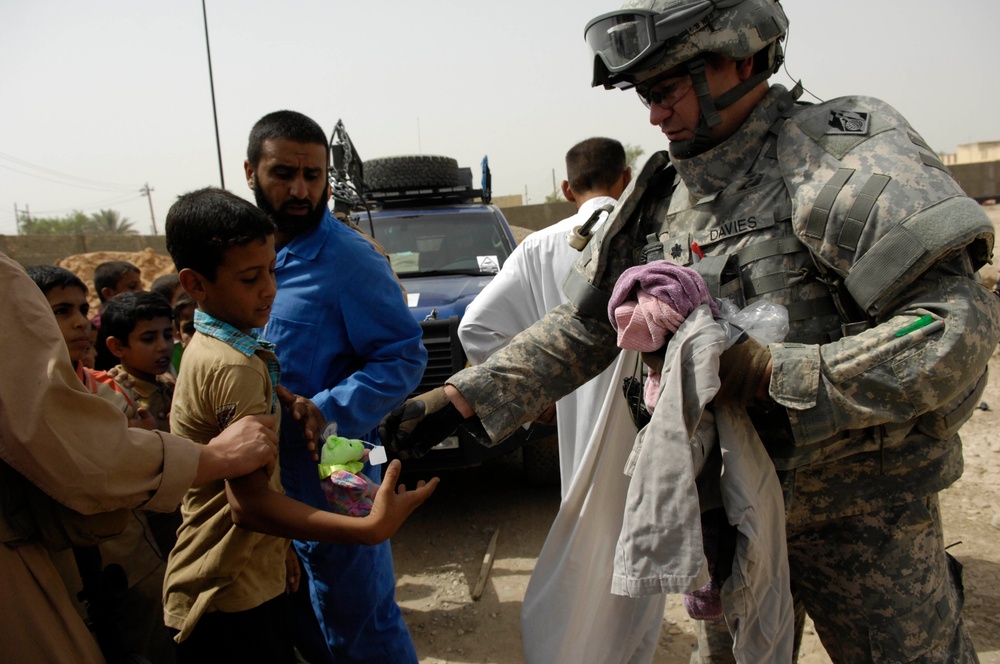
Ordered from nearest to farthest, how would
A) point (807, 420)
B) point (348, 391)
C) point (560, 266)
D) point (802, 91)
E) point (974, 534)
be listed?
point (807, 420)
point (802, 91)
point (348, 391)
point (560, 266)
point (974, 534)

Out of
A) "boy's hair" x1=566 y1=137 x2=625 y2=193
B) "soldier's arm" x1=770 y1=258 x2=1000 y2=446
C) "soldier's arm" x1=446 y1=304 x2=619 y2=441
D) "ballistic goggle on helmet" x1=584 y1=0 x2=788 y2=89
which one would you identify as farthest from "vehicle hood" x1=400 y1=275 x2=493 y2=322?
"soldier's arm" x1=770 y1=258 x2=1000 y2=446

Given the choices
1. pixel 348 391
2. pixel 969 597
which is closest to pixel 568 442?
pixel 348 391

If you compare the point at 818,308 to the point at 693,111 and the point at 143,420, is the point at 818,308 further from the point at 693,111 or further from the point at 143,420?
the point at 143,420

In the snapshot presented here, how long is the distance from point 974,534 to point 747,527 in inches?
137

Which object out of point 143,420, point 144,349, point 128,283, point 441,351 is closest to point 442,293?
point 441,351

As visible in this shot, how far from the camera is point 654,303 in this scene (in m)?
1.67

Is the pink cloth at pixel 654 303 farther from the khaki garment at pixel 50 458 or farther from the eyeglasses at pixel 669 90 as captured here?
the khaki garment at pixel 50 458

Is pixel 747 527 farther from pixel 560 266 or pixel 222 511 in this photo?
pixel 560 266

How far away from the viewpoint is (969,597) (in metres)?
3.56

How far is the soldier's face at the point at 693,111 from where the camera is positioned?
197 cm

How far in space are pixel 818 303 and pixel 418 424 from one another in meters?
1.10

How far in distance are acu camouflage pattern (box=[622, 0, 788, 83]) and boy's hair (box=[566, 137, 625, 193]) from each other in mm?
1887

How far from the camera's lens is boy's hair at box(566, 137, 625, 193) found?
385 cm

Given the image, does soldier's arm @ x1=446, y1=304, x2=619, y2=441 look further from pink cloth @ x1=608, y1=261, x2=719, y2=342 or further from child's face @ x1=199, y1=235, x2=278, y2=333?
child's face @ x1=199, y1=235, x2=278, y2=333
